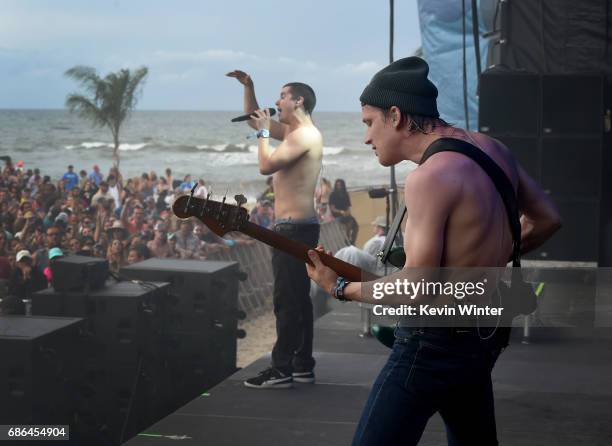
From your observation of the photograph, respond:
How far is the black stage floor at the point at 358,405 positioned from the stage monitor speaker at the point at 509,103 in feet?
4.92

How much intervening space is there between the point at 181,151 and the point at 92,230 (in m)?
48.2

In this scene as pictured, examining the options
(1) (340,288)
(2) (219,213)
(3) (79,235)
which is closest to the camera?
(1) (340,288)

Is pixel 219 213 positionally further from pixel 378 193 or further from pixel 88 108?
pixel 88 108

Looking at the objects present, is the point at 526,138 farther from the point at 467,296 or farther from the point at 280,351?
the point at 467,296

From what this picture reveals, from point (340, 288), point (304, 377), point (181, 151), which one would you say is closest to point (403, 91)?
point (340, 288)

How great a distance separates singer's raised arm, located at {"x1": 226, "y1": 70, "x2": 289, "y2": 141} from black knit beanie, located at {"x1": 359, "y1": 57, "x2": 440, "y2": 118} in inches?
101

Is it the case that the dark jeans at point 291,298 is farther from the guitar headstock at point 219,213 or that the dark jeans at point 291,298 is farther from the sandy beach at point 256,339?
the sandy beach at point 256,339

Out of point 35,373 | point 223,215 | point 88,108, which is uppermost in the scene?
point 88,108

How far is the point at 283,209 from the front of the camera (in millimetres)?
4723

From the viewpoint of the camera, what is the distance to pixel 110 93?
28.2m

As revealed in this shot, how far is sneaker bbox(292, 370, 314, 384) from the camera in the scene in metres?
4.93

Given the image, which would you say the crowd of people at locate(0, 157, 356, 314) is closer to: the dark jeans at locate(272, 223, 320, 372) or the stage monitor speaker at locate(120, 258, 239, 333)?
the stage monitor speaker at locate(120, 258, 239, 333)

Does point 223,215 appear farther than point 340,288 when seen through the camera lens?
Yes

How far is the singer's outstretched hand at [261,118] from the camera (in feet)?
15.1
